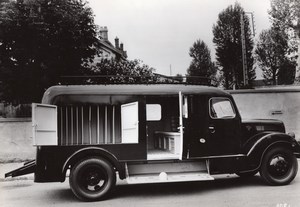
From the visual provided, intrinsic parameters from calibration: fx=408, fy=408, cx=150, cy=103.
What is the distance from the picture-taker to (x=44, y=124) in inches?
290

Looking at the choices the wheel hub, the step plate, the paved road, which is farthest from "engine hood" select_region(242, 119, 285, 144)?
the step plate

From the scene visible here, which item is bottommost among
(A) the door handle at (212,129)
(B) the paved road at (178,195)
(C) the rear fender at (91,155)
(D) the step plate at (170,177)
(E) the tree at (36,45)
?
(B) the paved road at (178,195)

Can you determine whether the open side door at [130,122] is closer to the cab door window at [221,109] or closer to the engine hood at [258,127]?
the cab door window at [221,109]

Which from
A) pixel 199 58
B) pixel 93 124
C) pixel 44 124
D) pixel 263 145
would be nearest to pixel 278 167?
pixel 263 145

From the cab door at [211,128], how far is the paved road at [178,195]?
815 mm

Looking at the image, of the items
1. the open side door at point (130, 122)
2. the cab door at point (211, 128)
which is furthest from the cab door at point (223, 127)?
the open side door at point (130, 122)

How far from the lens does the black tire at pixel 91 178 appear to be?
24.2 feet

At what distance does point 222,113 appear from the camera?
8438 millimetres

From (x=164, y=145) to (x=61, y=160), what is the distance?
103 inches

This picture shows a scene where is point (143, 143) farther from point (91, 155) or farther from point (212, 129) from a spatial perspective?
point (212, 129)

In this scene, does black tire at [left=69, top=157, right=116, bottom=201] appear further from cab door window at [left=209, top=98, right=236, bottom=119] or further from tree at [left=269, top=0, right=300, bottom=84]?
tree at [left=269, top=0, right=300, bottom=84]

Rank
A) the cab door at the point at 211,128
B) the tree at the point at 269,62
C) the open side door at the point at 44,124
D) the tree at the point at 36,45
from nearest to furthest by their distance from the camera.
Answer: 1. the open side door at the point at 44,124
2. the cab door at the point at 211,128
3. the tree at the point at 36,45
4. the tree at the point at 269,62

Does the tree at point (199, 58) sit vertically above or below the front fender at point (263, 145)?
above

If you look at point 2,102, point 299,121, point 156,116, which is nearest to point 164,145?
point 156,116
